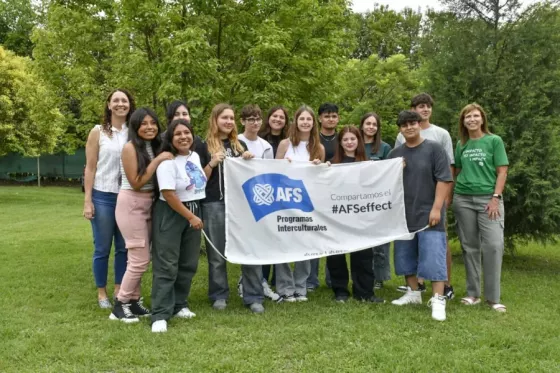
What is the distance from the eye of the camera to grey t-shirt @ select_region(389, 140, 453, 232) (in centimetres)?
503

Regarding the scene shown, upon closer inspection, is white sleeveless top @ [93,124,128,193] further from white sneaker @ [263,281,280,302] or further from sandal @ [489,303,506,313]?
sandal @ [489,303,506,313]

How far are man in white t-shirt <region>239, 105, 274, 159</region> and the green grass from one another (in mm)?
1653

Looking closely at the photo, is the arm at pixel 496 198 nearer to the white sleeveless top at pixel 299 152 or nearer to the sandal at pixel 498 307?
the sandal at pixel 498 307

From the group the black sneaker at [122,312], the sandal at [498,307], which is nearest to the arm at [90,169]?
the black sneaker at [122,312]

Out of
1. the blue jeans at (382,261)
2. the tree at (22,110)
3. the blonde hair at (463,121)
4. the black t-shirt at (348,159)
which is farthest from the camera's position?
the tree at (22,110)

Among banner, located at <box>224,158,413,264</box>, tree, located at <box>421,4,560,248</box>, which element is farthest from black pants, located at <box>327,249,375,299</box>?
tree, located at <box>421,4,560,248</box>

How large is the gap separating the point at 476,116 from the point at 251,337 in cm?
327

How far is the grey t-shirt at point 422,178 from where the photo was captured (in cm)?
503

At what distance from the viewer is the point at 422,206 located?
17.0ft

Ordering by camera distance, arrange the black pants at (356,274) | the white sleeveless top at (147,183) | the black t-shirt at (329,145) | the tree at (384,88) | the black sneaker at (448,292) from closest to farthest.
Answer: the white sleeveless top at (147,183)
the black pants at (356,274)
the black t-shirt at (329,145)
the black sneaker at (448,292)
the tree at (384,88)

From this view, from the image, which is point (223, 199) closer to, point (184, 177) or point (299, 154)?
point (184, 177)

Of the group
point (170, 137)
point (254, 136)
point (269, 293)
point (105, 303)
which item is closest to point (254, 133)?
point (254, 136)

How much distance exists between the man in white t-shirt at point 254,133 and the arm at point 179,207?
1191 mm

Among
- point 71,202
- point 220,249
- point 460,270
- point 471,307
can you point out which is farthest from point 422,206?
point 71,202
